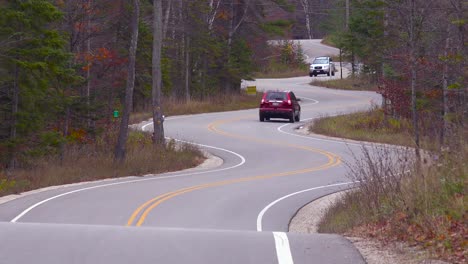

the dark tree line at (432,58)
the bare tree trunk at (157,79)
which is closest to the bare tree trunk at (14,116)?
the bare tree trunk at (157,79)

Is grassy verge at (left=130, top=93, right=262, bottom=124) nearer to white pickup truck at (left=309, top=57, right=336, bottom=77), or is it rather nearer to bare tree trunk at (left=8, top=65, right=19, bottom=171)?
bare tree trunk at (left=8, top=65, right=19, bottom=171)

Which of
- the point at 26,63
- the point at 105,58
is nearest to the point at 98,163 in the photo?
the point at 26,63

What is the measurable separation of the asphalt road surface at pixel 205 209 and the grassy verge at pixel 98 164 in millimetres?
980

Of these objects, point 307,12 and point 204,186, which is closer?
point 204,186

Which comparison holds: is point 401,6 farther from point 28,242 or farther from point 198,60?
point 198,60

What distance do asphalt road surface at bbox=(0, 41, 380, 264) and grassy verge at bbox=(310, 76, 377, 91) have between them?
2536cm

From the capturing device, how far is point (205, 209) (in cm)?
1972

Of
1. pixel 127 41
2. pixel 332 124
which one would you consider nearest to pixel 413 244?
pixel 127 41

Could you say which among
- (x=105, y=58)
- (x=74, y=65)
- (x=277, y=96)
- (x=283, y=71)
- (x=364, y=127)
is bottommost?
(x=364, y=127)

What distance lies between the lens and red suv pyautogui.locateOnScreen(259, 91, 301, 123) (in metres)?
46.7

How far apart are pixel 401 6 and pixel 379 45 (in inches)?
667

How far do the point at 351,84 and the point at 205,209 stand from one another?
56.6 meters

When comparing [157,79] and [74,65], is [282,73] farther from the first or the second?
[74,65]

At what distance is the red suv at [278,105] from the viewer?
46656mm
